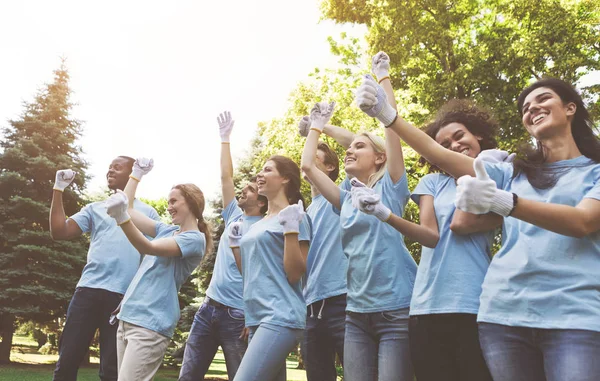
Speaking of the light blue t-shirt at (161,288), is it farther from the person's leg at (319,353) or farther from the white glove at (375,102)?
the white glove at (375,102)

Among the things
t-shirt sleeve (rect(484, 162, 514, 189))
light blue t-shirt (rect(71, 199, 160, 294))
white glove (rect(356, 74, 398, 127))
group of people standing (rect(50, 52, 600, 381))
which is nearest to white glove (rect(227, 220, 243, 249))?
group of people standing (rect(50, 52, 600, 381))

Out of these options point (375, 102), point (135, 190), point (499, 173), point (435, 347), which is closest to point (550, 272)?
point (499, 173)

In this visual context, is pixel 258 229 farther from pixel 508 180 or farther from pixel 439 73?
pixel 439 73

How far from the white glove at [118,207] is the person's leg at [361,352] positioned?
188 cm

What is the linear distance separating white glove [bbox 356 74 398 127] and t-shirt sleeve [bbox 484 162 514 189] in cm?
52

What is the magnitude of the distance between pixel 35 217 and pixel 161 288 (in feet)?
53.1

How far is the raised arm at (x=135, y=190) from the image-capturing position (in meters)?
5.10

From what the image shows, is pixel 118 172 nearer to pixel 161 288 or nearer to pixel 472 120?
pixel 161 288

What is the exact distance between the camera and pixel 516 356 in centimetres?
221

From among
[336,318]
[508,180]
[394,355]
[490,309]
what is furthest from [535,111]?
[336,318]

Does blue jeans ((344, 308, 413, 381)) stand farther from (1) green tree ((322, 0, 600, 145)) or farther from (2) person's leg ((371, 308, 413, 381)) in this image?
(1) green tree ((322, 0, 600, 145))

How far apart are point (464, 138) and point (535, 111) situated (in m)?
0.64

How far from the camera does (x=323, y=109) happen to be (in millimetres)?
4051

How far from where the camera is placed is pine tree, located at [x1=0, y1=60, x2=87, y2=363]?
56.1ft
